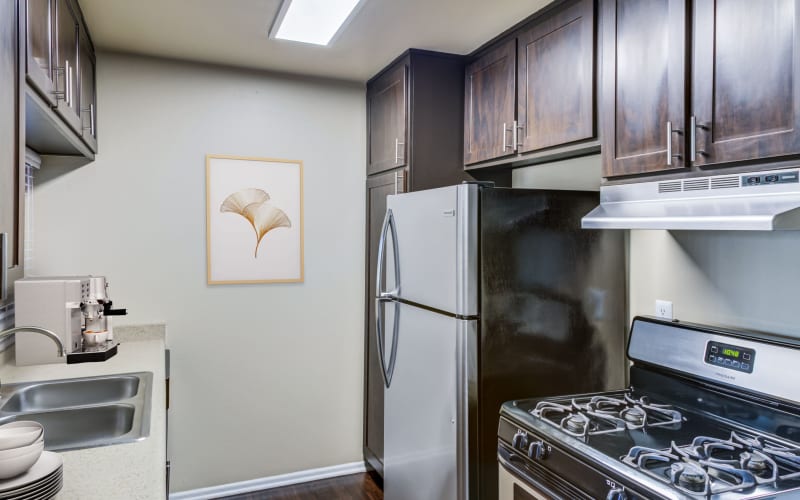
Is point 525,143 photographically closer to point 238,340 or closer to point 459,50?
point 459,50

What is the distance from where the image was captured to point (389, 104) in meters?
3.02

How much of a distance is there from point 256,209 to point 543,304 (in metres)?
1.81

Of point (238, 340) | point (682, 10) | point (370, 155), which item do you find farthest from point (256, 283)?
point (682, 10)

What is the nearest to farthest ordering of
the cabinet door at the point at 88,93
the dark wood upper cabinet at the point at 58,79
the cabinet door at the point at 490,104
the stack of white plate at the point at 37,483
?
the stack of white plate at the point at 37,483
the dark wood upper cabinet at the point at 58,79
the cabinet door at the point at 88,93
the cabinet door at the point at 490,104

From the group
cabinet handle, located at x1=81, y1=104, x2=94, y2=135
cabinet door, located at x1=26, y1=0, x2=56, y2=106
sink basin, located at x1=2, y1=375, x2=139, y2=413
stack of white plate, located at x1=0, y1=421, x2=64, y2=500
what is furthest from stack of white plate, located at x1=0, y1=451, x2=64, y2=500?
cabinet handle, located at x1=81, y1=104, x2=94, y2=135

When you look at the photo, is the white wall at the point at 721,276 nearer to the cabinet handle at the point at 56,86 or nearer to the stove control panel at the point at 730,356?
the stove control panel at the point at 730,356

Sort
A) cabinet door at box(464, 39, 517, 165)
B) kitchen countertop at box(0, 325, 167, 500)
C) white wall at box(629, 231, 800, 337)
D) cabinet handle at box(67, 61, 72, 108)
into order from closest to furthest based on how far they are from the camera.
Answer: kitchen countertop at box(0, 325, 167, 500) → white wall at box(629, 231, 800, 337) → cabinet handle at box(67, 61, 72, 108) → cabinet door at box(464, 39, 517, 165)

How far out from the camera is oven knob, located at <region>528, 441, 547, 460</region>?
152cm

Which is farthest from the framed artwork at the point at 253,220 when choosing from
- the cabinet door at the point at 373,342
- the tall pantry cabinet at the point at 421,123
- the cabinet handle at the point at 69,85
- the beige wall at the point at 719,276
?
the beige wall at the point at 719,276

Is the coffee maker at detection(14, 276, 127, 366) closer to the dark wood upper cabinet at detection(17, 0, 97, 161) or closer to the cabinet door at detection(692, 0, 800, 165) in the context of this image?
the dark wood upper cabinet at detection(17, 0, 97, 161)

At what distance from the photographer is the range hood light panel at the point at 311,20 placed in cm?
218

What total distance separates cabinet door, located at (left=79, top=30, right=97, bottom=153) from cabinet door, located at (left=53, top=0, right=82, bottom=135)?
0.46ft

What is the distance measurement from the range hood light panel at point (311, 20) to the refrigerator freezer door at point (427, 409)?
1315 millimetres

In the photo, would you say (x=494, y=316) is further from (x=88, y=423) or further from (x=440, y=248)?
(x=88, y=423)
